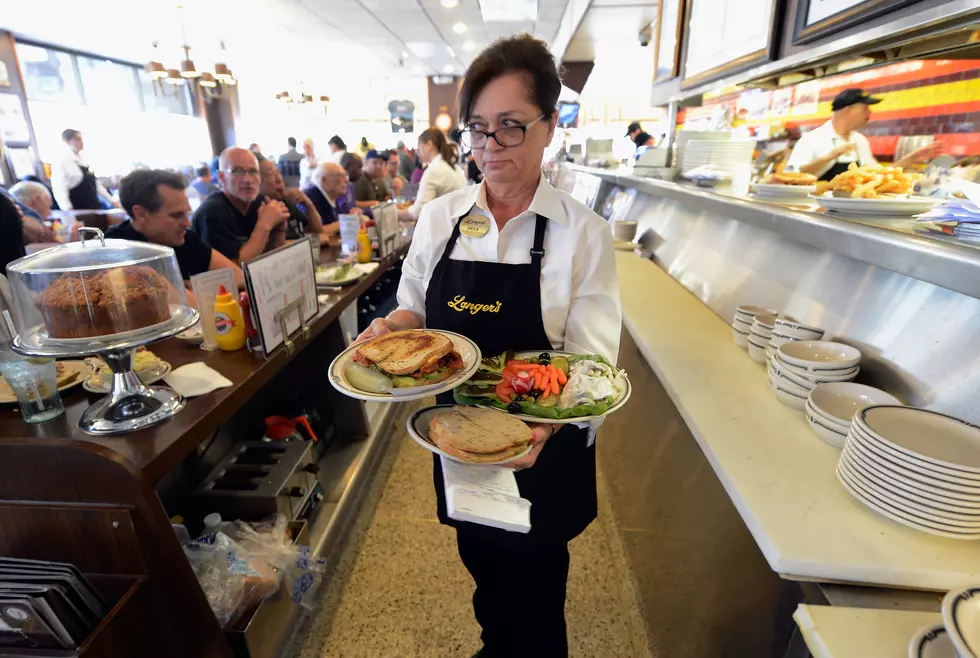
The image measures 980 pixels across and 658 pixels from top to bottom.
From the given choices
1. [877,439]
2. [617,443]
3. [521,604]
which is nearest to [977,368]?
[877,439]

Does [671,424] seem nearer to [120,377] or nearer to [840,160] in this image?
[120,377]

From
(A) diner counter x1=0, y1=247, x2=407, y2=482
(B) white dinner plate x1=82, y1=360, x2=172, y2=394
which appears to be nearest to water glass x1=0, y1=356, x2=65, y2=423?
(A) diner counter x1=0, y1=247, x2=407, y2=482

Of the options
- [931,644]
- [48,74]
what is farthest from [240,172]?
[48,74]

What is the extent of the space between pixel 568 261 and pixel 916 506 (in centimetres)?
83

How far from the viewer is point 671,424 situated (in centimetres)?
166

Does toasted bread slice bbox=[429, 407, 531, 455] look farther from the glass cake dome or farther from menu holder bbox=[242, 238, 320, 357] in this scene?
menu holder bbox=[242, 238, 320, 357]

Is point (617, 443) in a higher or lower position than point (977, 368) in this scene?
lower

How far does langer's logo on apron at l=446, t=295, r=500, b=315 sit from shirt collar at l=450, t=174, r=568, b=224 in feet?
0.78

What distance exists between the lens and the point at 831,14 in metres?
1.53

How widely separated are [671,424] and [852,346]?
0.54 m

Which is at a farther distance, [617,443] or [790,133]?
[790,133]

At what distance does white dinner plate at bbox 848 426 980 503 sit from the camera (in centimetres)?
84

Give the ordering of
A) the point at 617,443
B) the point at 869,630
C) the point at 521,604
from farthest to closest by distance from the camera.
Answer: the point at 617,443
the point at 521,604
the point at 869,630

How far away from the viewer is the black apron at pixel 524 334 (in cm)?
135
